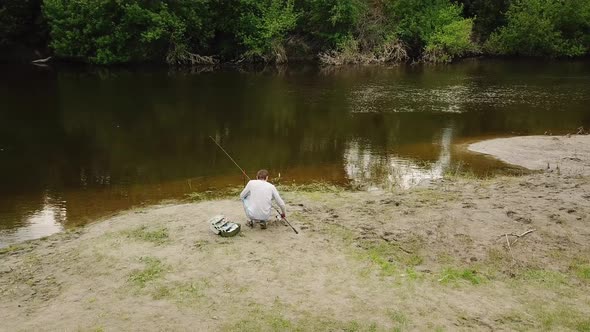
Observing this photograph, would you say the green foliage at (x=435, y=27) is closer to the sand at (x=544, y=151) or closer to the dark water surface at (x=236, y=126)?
the dark water surface at (x=236, y=126)

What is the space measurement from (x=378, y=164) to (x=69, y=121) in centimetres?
1471

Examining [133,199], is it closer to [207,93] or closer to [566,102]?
[207,93]

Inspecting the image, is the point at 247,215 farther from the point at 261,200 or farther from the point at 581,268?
the point at 581,268

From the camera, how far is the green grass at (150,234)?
11.2 metres

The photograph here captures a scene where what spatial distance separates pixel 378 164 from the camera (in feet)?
60.4

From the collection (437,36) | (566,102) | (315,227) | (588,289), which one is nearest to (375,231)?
A: (315,227)

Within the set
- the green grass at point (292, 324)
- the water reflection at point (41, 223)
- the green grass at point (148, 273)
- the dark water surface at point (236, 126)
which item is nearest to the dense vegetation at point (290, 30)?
the dark water surface at point (236, 126)

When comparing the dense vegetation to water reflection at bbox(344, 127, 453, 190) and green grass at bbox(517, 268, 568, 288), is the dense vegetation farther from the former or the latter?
green grass at bbox(517, 268, 568, 288)

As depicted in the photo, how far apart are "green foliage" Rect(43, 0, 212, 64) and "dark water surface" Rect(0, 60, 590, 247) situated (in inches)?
93.8

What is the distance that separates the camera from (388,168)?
17938 millimetres

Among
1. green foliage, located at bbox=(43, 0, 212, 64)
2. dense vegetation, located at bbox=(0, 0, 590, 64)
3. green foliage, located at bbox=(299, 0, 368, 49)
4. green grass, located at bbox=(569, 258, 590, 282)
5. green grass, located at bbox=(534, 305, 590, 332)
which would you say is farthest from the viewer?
green foliage, located at bbox=(299, 0, 368, 49)

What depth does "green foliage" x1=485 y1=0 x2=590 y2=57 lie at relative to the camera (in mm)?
43156

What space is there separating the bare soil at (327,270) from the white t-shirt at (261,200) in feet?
1.36

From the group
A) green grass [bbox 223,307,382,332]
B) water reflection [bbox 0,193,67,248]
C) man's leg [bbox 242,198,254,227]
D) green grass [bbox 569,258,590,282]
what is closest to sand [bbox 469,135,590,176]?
green grass [bbox 569,258,590,282]
